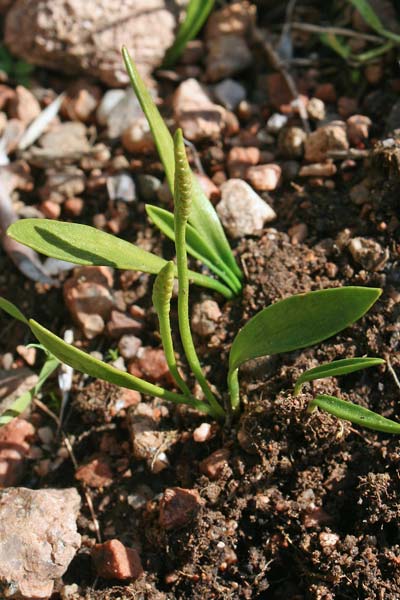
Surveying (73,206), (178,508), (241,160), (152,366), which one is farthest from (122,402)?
(241,160)

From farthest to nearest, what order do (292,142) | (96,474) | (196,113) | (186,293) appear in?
(196,113) → (292,142) → (96,474) → (186,293)

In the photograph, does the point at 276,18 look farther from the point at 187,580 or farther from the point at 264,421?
the point at 187,580

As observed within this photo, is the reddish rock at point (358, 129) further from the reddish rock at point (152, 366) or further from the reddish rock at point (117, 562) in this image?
the reddish rock at point (117, 562)

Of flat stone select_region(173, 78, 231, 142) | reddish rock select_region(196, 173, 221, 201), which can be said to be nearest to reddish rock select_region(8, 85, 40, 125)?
flat stone select_region(173, 78, 231, 142)

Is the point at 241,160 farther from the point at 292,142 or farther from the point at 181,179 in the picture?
the point at 181,179

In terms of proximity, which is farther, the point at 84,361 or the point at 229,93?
the point at 229,93

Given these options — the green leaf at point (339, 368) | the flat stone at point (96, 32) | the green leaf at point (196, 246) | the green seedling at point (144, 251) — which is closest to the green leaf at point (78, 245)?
the green seedling at point (144, 251)

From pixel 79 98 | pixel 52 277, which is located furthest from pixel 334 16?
pixel 52 277
